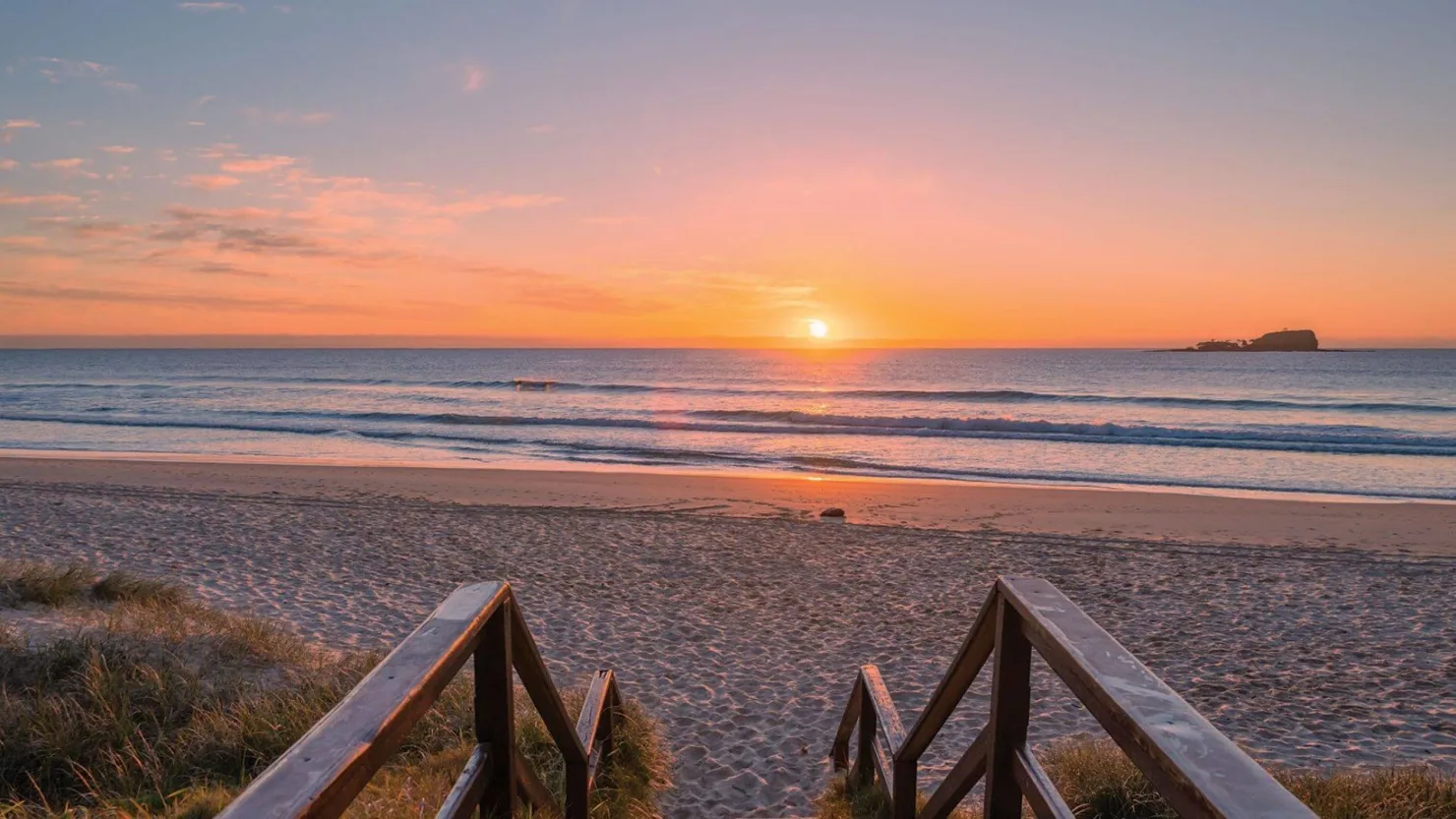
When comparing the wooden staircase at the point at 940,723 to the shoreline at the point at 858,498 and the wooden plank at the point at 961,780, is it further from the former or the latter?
the shoreline at the point at 858,498

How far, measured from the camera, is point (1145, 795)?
4547 mm

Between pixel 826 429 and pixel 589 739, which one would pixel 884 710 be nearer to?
pixel 589 739

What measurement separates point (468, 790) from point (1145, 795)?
12.9 feet

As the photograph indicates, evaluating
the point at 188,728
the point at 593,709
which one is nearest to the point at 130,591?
the point at 188,728

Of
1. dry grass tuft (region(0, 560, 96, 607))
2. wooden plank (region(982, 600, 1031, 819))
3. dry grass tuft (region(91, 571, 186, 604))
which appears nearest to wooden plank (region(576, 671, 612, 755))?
wooden plank (region(982, 600, 1031, 819))

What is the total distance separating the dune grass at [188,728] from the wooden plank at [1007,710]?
8.33ft

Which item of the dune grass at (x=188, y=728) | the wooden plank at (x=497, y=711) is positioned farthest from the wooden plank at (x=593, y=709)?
the wooden plank at (x=497, y=711)

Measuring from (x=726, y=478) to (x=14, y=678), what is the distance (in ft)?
48.7

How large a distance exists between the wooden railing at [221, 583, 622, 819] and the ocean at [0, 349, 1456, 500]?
19965mm

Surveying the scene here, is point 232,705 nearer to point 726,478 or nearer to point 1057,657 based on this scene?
point 1057,657

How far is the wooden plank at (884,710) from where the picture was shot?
13.0ft

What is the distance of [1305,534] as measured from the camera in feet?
45.5

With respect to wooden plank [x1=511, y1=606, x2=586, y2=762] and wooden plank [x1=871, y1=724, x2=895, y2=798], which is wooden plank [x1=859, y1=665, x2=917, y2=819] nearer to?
wooden plank [x1=871, y1=724, x2=895, y2=798]

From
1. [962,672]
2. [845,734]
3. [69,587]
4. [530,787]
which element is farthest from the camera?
[69,587]
